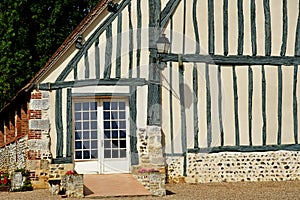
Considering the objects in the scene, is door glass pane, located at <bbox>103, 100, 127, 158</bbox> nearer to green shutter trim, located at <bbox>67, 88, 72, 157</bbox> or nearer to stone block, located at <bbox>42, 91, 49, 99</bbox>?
green shutter trim, located at <bbox>67, 88, 72, 157</bbox>

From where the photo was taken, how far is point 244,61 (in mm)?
11719

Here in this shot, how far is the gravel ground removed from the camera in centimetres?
946

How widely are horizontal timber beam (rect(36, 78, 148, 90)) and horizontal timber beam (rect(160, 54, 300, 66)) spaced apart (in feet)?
2.19

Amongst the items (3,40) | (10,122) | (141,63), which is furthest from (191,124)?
(3,40)

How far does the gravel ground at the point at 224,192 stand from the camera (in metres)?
9.46

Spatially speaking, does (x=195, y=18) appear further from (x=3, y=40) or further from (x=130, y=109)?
(x=3, y=40)

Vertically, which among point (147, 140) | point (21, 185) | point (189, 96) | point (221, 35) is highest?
point (221, 35)

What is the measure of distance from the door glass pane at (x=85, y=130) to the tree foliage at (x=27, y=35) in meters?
7.66

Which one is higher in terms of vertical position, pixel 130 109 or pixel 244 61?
pixel 244 61

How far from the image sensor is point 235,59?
38.3 feet

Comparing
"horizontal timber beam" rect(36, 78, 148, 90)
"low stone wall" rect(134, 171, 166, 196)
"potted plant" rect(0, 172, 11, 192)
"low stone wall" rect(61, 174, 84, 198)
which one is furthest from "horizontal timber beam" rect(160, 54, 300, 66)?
"potted plant" rect(0, 172, 11, 192)

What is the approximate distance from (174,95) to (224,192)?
2319 mm

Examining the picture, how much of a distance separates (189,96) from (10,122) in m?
5.81

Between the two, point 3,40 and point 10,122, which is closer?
point 10,122
